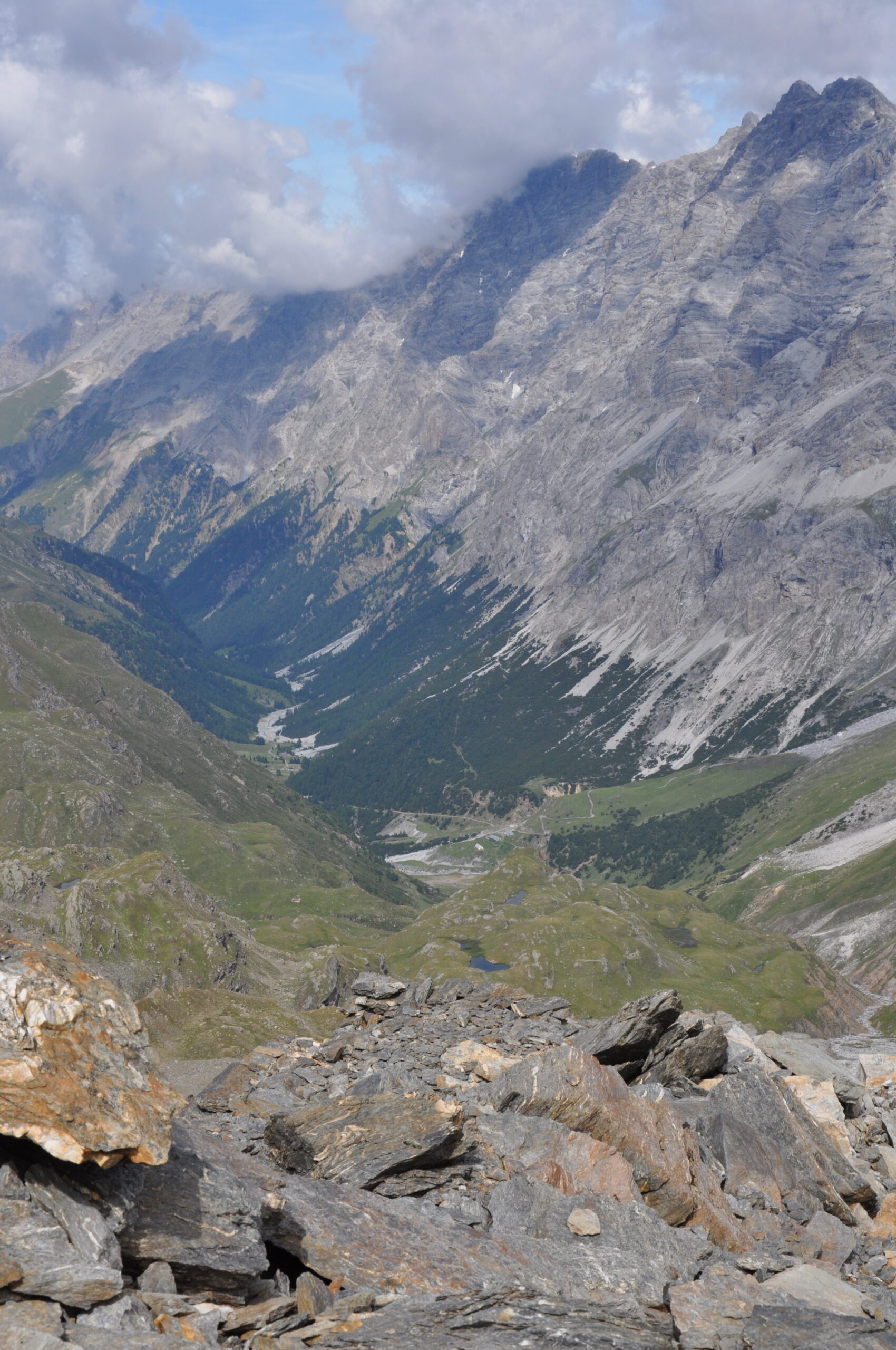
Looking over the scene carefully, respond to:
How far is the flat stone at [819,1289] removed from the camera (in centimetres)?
2583

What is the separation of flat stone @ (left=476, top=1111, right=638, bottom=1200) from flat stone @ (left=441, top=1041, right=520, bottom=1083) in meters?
7.65

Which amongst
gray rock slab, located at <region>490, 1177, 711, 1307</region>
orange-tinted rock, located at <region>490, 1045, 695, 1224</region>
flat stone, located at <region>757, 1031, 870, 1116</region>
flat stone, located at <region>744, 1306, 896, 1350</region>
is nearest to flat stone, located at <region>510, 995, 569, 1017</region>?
flat stone, located at <region>757, 1031, 870, 1116</region>

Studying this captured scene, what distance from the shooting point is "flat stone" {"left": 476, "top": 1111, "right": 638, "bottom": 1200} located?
3244cm

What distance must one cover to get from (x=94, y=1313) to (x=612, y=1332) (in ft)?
39.8

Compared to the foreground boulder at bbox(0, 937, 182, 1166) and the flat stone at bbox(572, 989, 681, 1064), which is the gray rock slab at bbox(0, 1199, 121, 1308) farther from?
the flat stone at bbox(572, 989, 681, 1064)

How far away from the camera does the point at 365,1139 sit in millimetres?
32781

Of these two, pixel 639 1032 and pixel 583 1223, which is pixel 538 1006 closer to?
pixel 639 1032

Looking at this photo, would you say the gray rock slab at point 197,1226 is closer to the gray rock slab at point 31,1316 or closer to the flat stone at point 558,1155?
the gray rock slab at point 31,1316

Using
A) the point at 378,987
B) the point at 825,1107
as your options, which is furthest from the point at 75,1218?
the point at 378,987

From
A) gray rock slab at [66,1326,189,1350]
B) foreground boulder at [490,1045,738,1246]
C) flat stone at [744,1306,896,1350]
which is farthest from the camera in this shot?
foreground boulder at [490,1045,738,1246]

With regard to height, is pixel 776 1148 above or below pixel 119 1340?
below

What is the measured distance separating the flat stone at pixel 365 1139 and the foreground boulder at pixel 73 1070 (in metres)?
10.5

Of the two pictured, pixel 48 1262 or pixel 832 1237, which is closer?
pixel 48 1262

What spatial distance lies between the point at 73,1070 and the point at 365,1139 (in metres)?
14.4
